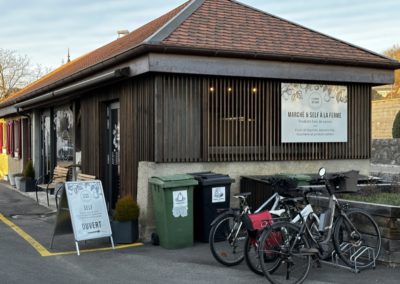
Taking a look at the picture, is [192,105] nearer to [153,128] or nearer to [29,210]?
[153,128]

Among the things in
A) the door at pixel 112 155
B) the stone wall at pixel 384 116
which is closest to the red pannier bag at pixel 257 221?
the door at pixel 112 155

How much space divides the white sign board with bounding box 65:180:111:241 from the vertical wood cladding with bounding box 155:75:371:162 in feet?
3.96

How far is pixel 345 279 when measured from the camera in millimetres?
6008

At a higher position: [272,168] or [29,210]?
[272,168]

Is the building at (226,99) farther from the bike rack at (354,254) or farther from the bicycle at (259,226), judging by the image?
the bike rack at (354,254)

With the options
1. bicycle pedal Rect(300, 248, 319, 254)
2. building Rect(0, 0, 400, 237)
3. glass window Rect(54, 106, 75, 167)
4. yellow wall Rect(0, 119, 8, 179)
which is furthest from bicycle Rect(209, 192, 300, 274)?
yellow wall Rect(0, 119, 8, 179)

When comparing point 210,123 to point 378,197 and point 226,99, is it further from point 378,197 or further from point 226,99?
point 378,197

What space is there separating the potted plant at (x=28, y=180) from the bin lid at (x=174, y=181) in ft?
30.8

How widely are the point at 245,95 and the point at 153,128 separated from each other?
1.88m

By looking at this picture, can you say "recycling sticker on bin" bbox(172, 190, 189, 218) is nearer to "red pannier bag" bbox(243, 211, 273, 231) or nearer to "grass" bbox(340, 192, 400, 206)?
"red pannier bag" bbox(243, 211, 273, 231)

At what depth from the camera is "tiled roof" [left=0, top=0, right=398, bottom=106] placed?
28.4 ft

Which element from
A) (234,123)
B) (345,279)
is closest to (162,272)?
(345,279)

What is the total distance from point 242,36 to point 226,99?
128cm

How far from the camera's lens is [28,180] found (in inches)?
635
